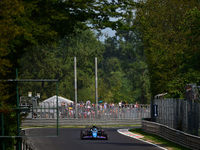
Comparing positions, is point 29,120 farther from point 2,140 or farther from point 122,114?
point 2,140

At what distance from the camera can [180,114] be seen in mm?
26000

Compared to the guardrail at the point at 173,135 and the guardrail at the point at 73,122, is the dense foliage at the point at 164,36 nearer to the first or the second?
the guardrail at the point at 173,135

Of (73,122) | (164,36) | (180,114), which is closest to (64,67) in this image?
(73,122)

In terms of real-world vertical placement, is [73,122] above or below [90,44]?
below

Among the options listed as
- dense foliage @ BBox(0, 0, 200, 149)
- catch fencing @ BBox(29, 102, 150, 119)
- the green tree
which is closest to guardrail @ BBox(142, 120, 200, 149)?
dense foliage @ BBox(0, 0, 200, 149)

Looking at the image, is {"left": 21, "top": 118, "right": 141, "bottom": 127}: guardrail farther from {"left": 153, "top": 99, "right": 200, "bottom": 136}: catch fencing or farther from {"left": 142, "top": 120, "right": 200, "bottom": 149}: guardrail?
{"left": 153, "top": 99, "right": 200, "bottom": 136}: catch fencing

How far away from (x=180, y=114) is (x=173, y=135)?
1.16 metres

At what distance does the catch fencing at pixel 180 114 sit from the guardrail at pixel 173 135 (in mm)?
294

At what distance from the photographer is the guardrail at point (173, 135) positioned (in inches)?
846

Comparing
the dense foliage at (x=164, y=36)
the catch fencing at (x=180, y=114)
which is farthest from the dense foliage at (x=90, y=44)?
the catch fencing at (x=180, y=114)

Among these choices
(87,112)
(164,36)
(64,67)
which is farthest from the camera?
(64,67)

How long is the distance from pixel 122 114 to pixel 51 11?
35.3 meters

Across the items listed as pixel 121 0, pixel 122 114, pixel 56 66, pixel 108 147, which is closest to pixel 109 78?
pixel 56 66

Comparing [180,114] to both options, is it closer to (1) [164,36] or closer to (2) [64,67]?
(1) [164,36]
